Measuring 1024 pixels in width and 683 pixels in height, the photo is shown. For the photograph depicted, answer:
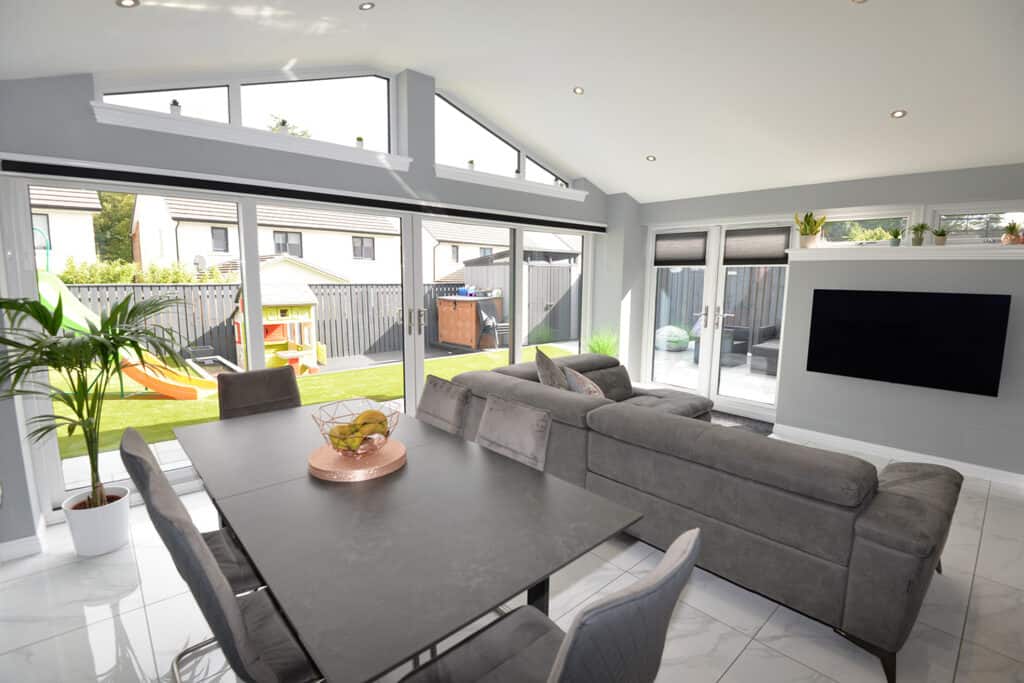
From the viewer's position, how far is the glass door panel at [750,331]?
211 inches

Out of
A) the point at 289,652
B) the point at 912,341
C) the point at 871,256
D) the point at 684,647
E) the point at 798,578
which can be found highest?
the point at 871,256

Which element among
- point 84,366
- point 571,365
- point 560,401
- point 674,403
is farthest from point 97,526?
point 674,403

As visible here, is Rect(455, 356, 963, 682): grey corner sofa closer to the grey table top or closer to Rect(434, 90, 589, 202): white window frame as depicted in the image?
the grey table top

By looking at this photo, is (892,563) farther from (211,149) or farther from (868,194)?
(211,149)

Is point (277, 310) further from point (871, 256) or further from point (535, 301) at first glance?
point (871, 256)

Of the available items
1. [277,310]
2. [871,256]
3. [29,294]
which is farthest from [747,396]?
[29,294]

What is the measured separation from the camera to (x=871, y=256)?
4305 mm

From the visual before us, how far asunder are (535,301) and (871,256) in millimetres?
3340

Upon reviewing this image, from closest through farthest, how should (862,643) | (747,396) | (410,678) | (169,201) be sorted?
(410,678) → (862,643) → (169,201) → (747,396)

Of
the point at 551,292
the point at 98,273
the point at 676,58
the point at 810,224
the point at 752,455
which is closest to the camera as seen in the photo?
the point at 752,455

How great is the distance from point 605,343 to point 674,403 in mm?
2149

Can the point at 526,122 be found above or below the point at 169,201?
above

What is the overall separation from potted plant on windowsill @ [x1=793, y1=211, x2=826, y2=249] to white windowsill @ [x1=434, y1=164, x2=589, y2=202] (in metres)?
2.34

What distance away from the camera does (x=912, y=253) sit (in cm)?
407
